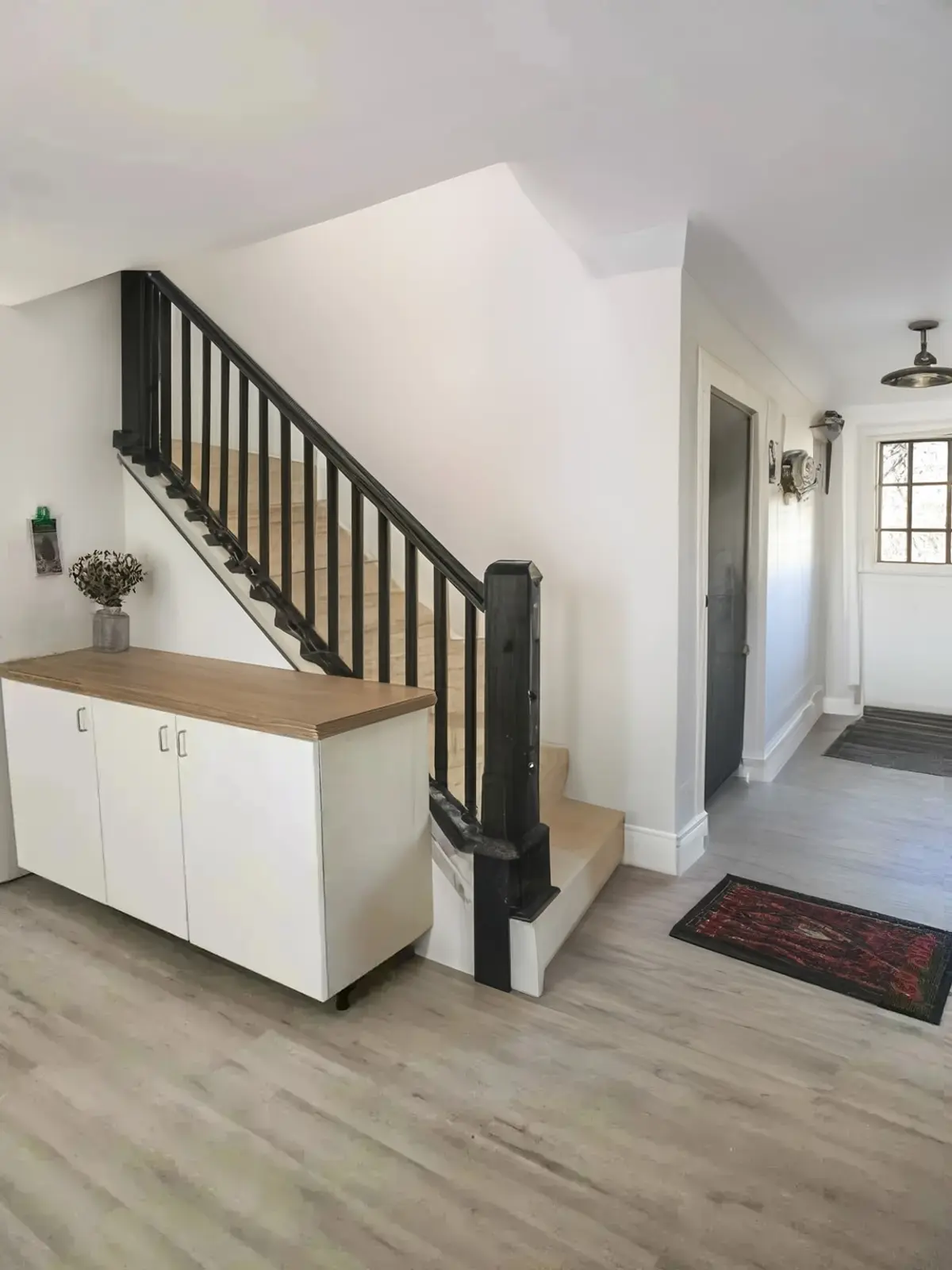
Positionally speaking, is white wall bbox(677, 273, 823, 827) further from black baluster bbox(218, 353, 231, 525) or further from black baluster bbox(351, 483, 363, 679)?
black baluster bbox(218, 353, 231, 525)

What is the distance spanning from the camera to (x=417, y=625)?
3.02 metres

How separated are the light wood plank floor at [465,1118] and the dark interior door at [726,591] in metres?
1.44

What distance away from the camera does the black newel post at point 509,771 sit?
89.0 inches

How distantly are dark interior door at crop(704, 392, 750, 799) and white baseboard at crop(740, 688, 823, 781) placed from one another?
3.6 inches

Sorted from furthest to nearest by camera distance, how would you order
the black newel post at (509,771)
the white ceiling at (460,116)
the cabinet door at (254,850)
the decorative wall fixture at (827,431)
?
1. the decorative wall fixture at (827,431)
2. the black newel post at (509,771)
3. the cabinet door at (254,850)
4. the white ceiling at (460,116)

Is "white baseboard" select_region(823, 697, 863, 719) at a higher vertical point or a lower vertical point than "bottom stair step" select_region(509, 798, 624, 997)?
lower

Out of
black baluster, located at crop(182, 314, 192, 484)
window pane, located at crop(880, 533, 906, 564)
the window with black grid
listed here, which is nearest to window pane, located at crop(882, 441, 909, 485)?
the window with black grid

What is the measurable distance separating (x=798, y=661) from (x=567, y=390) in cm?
294

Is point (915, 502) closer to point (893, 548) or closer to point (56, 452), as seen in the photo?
point (893, 548)

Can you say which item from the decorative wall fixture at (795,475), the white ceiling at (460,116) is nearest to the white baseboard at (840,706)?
the decorative wall fixture at (795,475)

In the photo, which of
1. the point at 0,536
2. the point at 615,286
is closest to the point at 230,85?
the point at 615,286

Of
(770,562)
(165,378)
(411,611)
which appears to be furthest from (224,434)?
(770,562)

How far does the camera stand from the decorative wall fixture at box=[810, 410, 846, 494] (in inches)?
216

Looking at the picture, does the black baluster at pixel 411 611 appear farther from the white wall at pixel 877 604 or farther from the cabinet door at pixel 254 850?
the white wall at pixel 877 604
